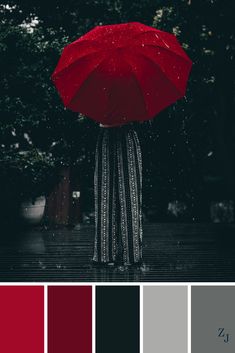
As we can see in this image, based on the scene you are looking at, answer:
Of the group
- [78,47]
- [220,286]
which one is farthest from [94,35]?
[220,286]

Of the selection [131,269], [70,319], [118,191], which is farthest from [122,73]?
[70,319]

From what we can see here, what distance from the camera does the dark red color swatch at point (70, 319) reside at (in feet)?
13.6

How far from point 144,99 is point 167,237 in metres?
3.34

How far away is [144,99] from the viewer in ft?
19.1

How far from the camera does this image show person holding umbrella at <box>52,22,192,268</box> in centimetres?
574

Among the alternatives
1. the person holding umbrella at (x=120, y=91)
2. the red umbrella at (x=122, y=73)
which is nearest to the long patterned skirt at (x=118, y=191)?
the person holding umbrella at (x=120, y=91)

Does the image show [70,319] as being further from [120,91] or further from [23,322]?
[120,91]

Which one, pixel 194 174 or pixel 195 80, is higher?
pixel 195 80

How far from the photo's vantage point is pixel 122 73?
576 cm

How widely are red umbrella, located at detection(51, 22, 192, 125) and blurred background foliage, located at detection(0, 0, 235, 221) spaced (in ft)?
14.4

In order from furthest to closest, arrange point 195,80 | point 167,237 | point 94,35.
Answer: point 195,80 < point 167,237 < point 94,35

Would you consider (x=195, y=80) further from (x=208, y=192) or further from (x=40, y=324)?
(x=40, y=324)

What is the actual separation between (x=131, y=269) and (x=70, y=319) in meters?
1.84

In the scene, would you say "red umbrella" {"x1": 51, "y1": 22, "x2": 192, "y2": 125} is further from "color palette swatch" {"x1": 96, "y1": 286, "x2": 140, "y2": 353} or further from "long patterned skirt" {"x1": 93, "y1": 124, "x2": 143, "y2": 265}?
"color palette swatch" {"x1": 96, "y1": 286, "x2": 140, "y2": 353}
